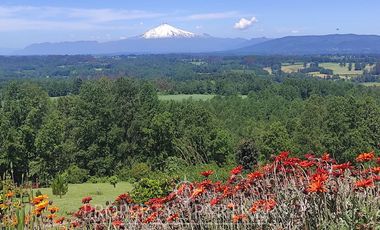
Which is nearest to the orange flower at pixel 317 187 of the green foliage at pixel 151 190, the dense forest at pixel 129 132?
the green foliage at pixel 151 190

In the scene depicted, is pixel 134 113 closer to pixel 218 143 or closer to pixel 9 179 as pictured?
pixel 218 143

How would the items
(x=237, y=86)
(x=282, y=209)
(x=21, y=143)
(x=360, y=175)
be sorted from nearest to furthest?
(x=282, y=209) < (x=360, y=175) < (x=21, y=143) < (x=237, y=86)

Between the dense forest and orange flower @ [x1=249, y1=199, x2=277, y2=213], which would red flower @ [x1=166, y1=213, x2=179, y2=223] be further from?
the dense forest

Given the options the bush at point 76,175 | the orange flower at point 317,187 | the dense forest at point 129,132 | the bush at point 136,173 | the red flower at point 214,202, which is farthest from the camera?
the dense forest at point 129,132

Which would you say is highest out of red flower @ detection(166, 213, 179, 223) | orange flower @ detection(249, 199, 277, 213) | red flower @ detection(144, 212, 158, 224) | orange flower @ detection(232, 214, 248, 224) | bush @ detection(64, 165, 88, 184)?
orange flower @ detection(249, 199, 277, 213)

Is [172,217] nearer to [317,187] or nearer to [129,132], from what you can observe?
[317,187]

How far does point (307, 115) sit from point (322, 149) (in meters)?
5.65

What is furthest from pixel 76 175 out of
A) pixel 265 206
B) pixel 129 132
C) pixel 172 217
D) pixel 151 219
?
pixel 265 206

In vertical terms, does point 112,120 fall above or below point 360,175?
below

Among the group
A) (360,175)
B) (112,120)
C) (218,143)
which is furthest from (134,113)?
(360,175)

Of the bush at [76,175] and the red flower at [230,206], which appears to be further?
the bush at [76,175]

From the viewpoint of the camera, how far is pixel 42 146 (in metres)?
35.5

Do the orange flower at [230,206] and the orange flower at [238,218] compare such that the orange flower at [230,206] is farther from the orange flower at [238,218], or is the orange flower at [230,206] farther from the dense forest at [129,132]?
the dense forest at [129,132]

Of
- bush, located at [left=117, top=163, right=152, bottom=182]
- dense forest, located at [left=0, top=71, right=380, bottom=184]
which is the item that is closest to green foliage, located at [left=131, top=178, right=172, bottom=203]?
bush, located at [left=117, top=163, right=152, bottom=182]
